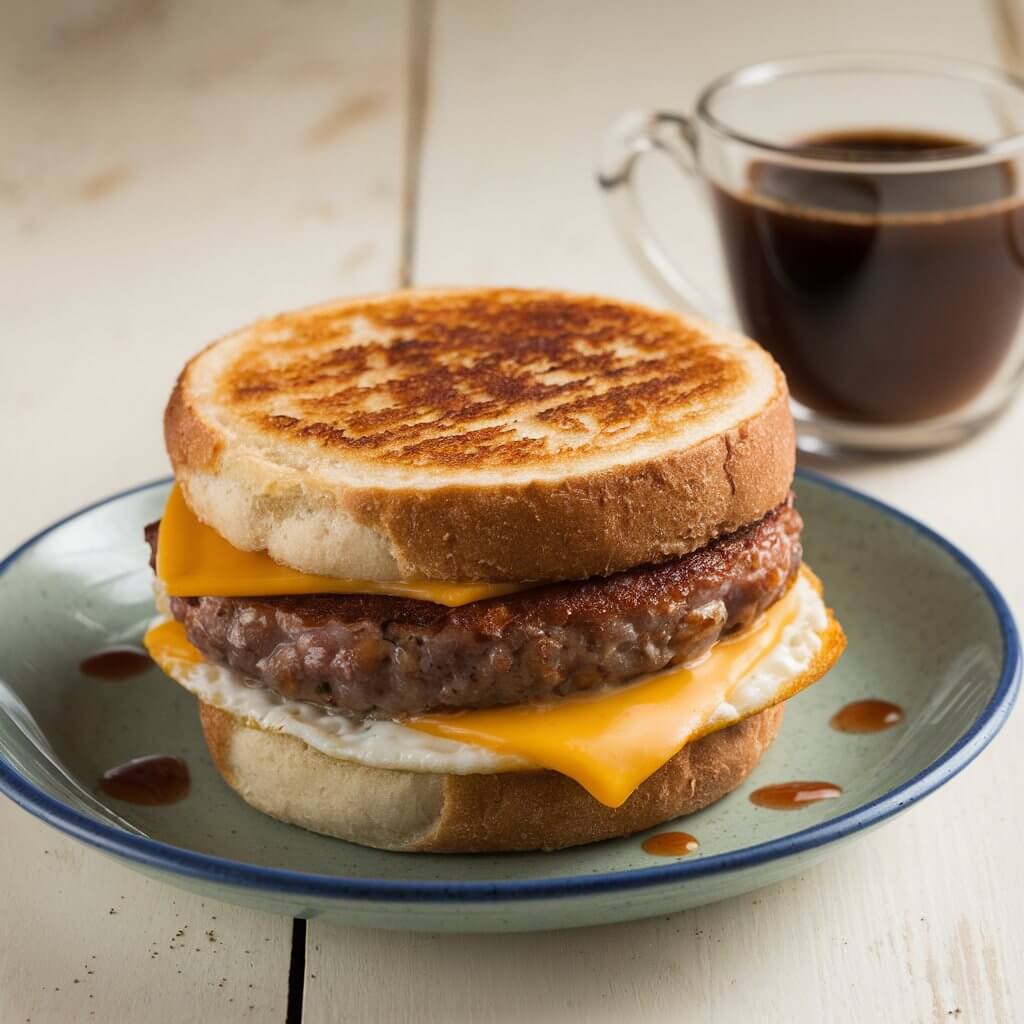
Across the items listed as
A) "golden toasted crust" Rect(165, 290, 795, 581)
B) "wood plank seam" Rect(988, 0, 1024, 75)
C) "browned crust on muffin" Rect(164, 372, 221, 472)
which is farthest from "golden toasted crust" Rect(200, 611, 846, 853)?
"wood plank seam" Rect(988, 0, 1024, 75)

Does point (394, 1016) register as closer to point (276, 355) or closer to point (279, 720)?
point (279, 720)

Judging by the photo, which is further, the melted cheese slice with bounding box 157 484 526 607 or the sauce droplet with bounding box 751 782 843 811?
the sauce droplet with bounding box 751 782 843 811

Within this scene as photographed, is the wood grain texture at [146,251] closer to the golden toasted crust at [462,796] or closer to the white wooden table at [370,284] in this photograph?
the white wooden table at [370,284]

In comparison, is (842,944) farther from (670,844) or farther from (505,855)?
(505,855)

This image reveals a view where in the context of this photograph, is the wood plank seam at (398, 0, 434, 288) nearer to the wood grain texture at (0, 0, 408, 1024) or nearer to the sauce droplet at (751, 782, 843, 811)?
the wood grain texture at (0, 0, 408, 1024)

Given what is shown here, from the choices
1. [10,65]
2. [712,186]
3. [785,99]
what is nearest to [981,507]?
[712,186]

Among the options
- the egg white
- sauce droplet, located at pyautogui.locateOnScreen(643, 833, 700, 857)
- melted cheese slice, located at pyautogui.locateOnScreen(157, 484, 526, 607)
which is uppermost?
melted cheese slice, located at pyautogui.locateOnScreen(157, 484, 526, 607)

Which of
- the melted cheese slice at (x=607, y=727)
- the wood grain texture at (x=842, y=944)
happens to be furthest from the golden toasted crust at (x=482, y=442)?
the wood grain texture at (x=842, y=944)

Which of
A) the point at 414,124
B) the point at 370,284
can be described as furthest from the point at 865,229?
the point at 414,124
